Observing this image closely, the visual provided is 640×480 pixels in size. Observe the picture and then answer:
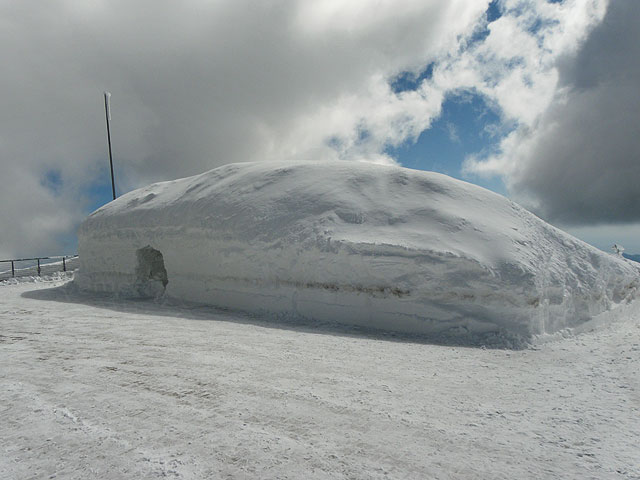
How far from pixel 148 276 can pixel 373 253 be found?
6.76 meters

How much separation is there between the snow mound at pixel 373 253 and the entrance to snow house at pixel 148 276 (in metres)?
0.05

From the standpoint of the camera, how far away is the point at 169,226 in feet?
29.7

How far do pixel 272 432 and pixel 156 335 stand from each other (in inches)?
130

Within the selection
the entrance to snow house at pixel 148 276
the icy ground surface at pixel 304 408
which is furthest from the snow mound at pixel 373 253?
the icy ground surface at pixel 304 408

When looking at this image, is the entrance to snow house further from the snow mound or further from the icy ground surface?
the icy ground surface

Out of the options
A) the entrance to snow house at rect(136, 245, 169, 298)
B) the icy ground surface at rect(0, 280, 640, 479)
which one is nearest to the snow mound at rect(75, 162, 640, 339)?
the entrance to snow house at rect(136, 245, 169, 298)

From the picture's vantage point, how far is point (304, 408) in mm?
2982

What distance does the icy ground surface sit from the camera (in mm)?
2283

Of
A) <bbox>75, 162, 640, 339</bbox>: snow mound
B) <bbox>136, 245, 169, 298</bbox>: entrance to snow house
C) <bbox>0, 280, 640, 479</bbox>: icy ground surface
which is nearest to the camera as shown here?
<bbox>0, 280, 640, 479</bbox>: icy ground surface

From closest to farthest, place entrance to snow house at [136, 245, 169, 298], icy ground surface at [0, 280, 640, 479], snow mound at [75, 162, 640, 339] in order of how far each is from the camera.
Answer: icy ground surface at [0, 280, 640, 479], snow mound at [75, 162, 640, 339], entrance to snow house at [136, 245, 169, 298]

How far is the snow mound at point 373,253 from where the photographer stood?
6031mm

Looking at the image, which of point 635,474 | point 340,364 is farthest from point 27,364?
point 635,474

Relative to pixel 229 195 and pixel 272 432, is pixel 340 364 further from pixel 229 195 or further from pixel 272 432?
pixel 229 195

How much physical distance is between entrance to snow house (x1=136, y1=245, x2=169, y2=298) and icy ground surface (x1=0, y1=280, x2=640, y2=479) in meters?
4.40
